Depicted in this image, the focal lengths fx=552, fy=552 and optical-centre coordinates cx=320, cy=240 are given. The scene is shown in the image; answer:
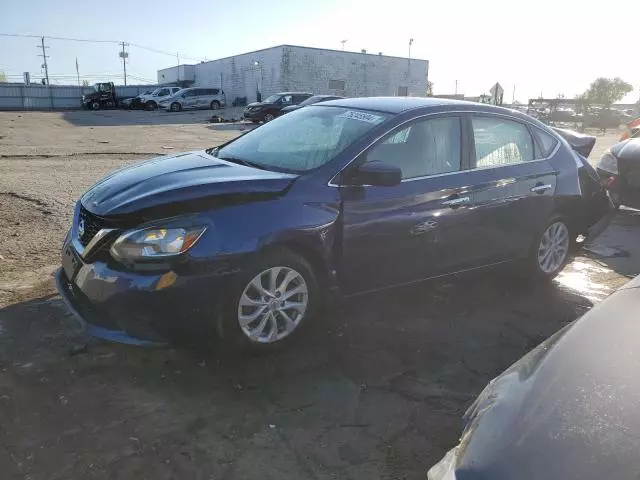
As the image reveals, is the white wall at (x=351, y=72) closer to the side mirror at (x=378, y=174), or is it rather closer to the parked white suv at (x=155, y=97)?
the parked white suv at (x=155, y=97)

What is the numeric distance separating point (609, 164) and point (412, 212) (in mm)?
5784

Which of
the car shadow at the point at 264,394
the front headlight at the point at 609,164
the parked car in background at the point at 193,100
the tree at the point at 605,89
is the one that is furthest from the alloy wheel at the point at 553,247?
the tree at the point at 605,89

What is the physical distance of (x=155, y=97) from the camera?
42.9 metres

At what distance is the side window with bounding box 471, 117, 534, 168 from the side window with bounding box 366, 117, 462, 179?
242 millimetres

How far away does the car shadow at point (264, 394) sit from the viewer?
8.75ft

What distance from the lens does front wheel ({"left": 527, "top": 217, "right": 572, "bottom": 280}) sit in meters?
5.06

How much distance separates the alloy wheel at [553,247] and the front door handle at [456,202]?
1264 mm

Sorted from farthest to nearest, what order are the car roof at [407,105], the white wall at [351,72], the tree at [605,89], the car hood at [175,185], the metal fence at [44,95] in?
the tree at [605,89]
the metal fence at [44,95]
the white wall at [351,72]
the car roof at [407,105]
the car hood at [175,185]

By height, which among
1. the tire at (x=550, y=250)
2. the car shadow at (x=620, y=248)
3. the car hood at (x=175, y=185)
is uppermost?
the car hood at (x=175, y=185)

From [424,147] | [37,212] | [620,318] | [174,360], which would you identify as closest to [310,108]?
[424,147]

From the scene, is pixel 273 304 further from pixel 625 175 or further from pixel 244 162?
pixel 625 175

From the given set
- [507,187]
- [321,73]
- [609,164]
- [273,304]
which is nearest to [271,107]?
[321,73]

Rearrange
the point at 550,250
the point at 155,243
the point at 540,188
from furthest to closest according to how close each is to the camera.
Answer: the point at 550,250, the point at 540,188, the point at 155,243

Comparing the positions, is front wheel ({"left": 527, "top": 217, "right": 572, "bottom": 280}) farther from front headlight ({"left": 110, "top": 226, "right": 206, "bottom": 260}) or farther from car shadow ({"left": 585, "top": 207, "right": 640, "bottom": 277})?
front headlight ({"left": 110, "top": 226, "right": 206, "bottom": 260})
